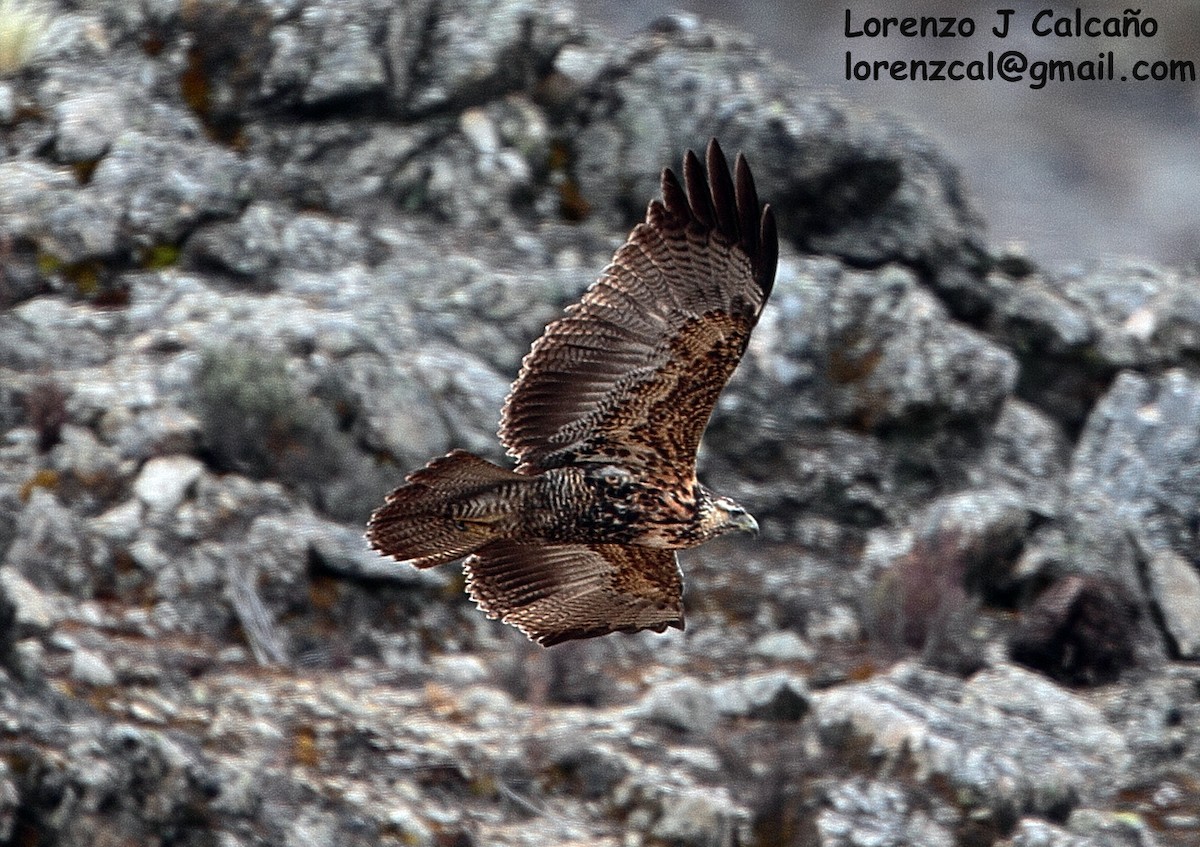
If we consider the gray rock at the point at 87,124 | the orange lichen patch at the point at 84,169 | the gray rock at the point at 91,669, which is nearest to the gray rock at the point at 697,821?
the gray rock at the point at 91,669

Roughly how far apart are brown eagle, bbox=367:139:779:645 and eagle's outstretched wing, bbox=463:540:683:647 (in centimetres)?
7

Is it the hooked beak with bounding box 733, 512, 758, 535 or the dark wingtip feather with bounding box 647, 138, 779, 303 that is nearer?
the dark wingtip feather with bounding box 647, 138, 779, 303

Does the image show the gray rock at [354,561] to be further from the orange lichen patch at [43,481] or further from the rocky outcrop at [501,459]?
the orange lichen patch at [43,481]

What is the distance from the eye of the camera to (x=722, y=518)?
727cm

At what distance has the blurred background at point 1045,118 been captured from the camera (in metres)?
15.0

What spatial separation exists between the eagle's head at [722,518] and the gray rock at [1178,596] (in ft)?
16.2

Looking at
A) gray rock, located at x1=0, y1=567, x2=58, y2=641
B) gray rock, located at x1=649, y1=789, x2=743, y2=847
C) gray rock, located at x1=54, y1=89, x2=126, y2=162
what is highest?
gray rock, located at x1=54, y1=89, x2=126, y2=162

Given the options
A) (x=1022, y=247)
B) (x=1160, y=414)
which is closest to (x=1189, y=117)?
(x=1022, y=247)

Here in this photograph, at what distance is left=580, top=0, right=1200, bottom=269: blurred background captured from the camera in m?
15.0

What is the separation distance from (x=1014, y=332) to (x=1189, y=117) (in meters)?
5.02

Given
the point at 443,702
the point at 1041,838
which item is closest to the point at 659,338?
the point at 443,702

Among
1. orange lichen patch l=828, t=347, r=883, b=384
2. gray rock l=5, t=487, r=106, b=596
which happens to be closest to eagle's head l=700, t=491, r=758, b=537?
gray rock l=5, t=487, r=106, b=596

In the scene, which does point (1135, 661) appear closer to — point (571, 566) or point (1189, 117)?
point (571, 566)

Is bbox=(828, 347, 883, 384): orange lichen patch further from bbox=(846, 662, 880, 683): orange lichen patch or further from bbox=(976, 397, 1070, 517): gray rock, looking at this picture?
bbox=(846, 662, 880, 683): orange lichen patch
